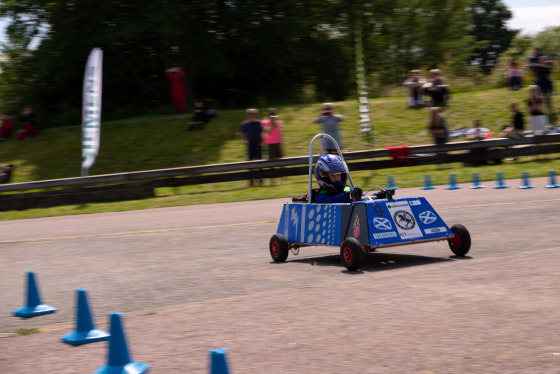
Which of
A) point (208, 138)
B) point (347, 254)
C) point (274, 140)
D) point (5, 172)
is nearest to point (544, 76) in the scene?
point (274, 140)

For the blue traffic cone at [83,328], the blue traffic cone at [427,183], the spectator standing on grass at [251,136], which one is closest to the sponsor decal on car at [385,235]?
the blue traffic cone at [83,328]

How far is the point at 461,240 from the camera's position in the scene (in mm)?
9883

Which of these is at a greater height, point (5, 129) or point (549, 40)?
point (549, 40)

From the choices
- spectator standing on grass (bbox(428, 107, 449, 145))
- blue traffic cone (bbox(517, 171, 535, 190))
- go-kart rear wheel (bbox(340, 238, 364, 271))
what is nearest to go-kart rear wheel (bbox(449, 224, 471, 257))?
go-kart rear wheel (bbox(340, 238, 364, 271))

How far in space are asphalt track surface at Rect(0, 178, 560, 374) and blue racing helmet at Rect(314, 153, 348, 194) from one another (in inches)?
40.8

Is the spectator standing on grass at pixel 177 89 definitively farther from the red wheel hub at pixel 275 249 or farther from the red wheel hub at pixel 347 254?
the red wheel hub at pixel 347 254

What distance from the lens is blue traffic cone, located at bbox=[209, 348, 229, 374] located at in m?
4.35

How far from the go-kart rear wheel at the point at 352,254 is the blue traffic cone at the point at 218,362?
5032mm

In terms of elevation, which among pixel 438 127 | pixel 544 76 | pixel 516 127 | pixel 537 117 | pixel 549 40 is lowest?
pixel 516 127

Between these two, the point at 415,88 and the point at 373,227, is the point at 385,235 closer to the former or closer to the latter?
the point at 373,227

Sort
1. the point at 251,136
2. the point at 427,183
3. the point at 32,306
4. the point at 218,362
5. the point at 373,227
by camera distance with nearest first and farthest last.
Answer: the point at 218,362
the point at 32,306
the point at 373,227
the point at 427,183
the point at 251,136

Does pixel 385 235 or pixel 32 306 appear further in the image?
pixel 385 235

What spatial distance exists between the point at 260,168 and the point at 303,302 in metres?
15.0

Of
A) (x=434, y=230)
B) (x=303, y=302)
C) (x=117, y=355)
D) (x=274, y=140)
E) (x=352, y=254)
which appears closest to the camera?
(x=117, y=355)
